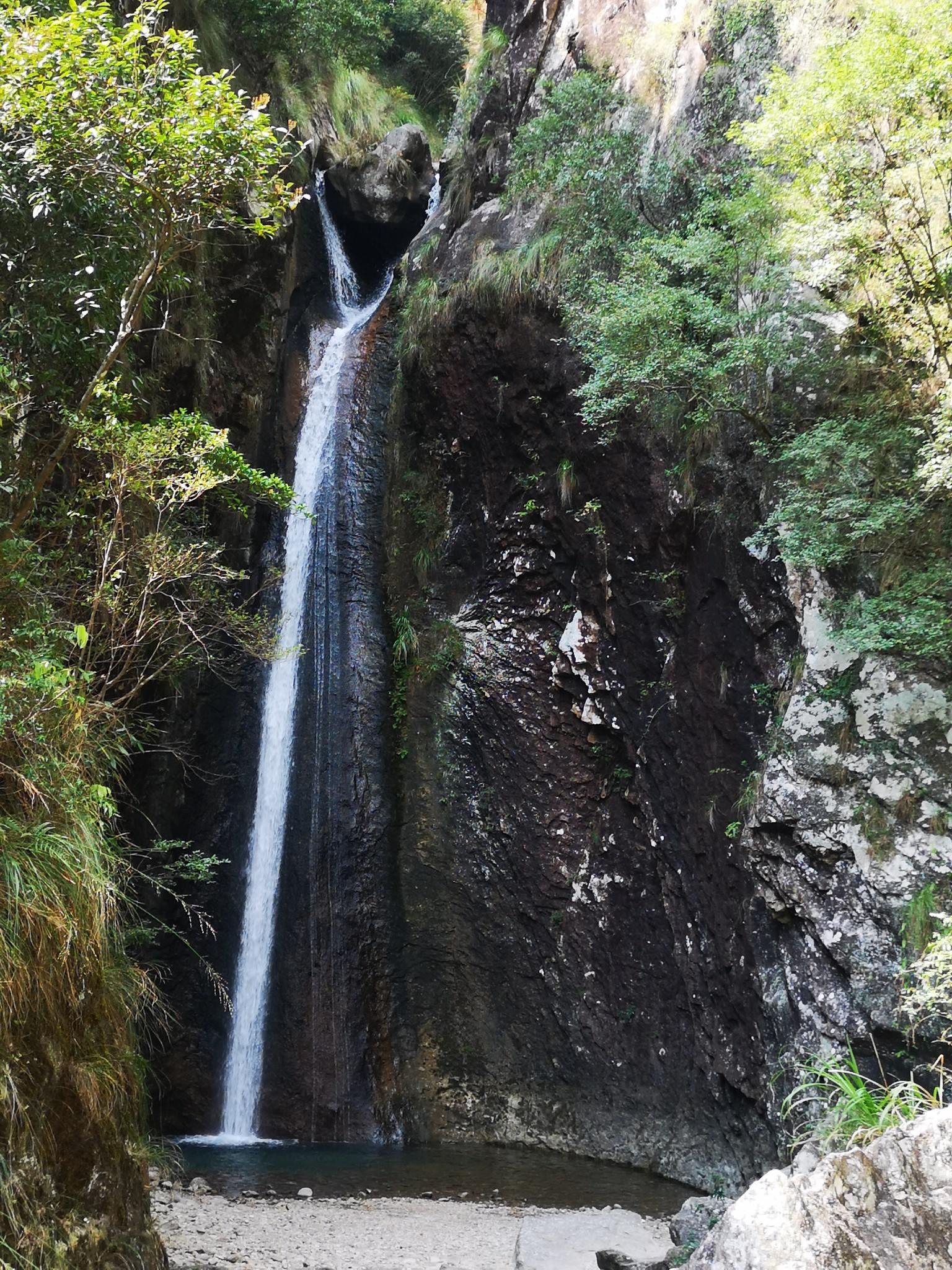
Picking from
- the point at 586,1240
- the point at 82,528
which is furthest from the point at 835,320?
the point at 586,1240

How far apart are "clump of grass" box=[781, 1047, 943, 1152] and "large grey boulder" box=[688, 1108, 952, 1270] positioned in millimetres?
156

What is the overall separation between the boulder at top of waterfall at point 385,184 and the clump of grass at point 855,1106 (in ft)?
52.2

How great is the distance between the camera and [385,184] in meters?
16.2

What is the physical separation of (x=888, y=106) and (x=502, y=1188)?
8961 millimetres

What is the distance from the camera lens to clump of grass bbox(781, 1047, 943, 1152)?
3.70m

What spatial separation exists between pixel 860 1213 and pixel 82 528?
5955 millimetres

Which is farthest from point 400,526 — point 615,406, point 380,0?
point 380,0

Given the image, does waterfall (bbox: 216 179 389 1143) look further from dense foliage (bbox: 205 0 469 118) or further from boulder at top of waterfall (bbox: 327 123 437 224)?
dense foliage (bbox: 205 0 469 118)

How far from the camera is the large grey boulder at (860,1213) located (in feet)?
8.82

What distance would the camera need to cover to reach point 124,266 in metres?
6.25

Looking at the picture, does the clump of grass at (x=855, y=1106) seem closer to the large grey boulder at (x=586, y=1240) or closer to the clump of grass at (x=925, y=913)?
the clump of grass at (x=925, y=913)

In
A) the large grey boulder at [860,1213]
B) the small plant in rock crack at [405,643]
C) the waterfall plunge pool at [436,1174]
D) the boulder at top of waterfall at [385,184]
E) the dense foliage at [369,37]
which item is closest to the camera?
the large grey boulder at [860,1213]

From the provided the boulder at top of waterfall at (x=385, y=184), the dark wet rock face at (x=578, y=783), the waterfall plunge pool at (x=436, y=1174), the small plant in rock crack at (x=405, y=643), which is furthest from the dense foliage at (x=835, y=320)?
the boulder at top of waterfall at (x=385, y=184)

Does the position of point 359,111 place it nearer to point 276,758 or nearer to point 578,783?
point 276,758
